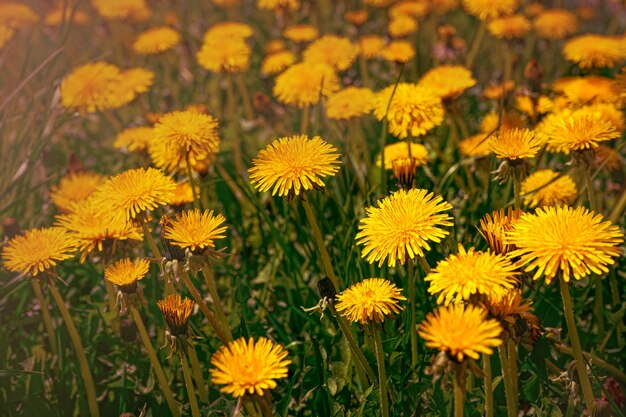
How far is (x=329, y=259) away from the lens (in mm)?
1639

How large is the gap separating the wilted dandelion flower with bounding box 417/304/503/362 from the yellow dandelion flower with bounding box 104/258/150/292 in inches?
29.0

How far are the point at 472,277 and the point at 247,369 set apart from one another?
43 centimetres

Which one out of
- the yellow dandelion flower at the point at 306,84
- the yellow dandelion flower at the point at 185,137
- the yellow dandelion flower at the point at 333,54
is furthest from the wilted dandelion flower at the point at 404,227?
the yellow dandelion flower at the point at 333,54

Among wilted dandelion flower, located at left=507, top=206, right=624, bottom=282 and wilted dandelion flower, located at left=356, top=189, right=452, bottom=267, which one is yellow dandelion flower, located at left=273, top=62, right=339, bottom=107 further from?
wilted dandelion flower, located at left=507, top=206, right=624, bottom=282

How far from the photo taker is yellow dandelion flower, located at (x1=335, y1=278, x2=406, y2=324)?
4.31ft

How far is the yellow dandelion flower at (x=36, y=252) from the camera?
159cm

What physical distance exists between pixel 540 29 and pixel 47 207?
258 centimetres

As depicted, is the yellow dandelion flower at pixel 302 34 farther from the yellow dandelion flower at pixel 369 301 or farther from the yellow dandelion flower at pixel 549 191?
the yellow dandelion flower at pixel 369 301

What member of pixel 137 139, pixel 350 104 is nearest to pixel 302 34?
pixel 350 104

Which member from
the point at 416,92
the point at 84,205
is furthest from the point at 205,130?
the point at 416,92

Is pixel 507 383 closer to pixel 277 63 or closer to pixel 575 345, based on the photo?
pixel 575 345

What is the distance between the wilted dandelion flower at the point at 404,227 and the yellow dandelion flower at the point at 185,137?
650 mm

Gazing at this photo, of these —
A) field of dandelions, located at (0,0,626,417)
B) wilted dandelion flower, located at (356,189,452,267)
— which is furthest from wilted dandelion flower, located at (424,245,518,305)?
wilted dandelion flower, located at (356,189,452,267)

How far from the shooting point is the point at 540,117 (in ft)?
7.93
